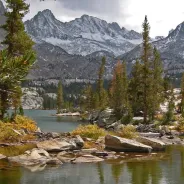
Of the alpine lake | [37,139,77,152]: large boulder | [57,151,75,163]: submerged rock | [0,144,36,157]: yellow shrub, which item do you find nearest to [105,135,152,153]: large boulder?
the alpine lake

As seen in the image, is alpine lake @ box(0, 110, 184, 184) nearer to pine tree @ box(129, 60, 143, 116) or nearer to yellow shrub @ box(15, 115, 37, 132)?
yellow shrub @ box(15, 115, 37, 132)

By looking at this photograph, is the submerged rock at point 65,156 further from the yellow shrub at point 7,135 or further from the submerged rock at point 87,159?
the yellow shrub at point 7,135

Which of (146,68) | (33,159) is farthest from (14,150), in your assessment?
(146,68)

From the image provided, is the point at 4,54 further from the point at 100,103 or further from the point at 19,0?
the point at 100,103

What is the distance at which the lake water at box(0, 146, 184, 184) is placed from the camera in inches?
855

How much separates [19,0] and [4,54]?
37752 mm

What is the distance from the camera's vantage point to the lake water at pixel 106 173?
2172 centimetres

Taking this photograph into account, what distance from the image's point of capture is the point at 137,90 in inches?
3078

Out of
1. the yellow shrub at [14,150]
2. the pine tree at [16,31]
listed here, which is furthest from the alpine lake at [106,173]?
the pine tree at [16,31]

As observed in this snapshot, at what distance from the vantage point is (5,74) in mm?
11859

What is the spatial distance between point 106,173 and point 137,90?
55.3 m

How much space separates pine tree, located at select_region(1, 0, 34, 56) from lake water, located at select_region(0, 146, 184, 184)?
25.4 meters

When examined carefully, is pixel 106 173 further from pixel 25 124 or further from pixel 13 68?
pixel 25 124

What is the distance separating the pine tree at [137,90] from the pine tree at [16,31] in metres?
27.9
